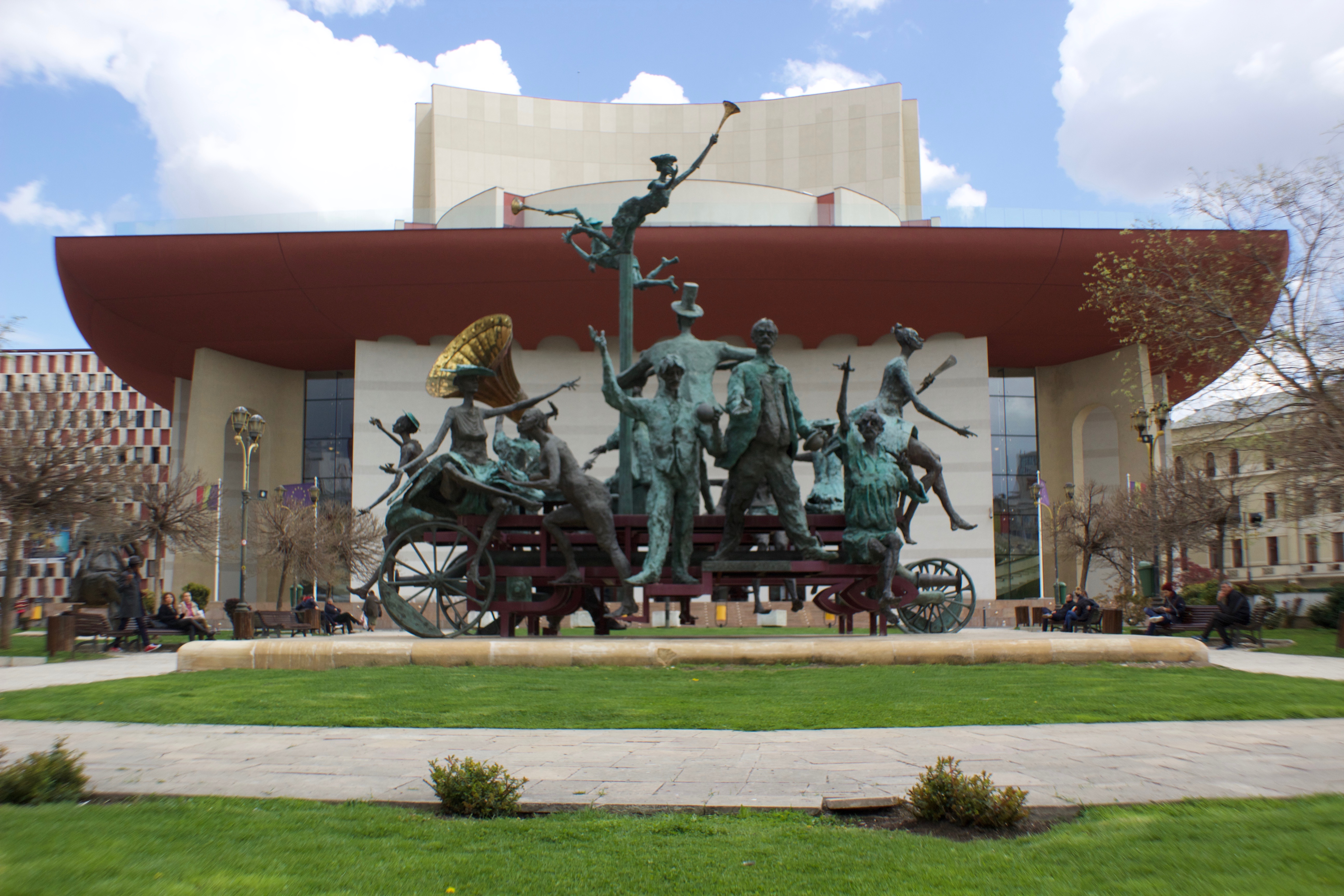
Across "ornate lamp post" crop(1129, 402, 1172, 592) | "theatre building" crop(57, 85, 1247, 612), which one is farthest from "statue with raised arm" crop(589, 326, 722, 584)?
"theatre building" crop(57, 85, 1247, 612)

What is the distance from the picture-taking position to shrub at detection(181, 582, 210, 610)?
3847cm

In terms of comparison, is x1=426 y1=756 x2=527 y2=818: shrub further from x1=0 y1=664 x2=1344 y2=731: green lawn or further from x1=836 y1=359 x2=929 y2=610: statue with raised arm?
x1=836 y1=359 x2=929 y2=610: statue with raised arm

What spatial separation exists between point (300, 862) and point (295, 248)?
3394 centimetres

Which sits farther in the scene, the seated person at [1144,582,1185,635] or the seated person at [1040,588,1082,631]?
the seated person at [1040,588,1082,631]

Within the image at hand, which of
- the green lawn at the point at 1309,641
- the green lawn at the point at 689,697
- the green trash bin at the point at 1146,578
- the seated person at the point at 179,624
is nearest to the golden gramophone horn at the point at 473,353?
the green lawn at the point at 689,697

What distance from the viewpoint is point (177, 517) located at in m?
30.5

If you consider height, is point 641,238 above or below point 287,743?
above

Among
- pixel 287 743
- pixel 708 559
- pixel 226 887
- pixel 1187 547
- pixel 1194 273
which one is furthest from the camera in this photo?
pixel 1187 547

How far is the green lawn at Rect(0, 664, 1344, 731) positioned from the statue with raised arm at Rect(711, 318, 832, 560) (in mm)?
2093

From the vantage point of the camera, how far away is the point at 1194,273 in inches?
724

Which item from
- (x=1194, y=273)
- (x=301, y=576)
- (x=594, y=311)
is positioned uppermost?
(x=594, y=311)

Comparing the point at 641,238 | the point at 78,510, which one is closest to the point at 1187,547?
the point at 641,238

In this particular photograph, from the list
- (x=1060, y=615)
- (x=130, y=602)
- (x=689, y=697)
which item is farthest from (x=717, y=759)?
(x=1060, y=615)

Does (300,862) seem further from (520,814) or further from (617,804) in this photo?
(617,804)
